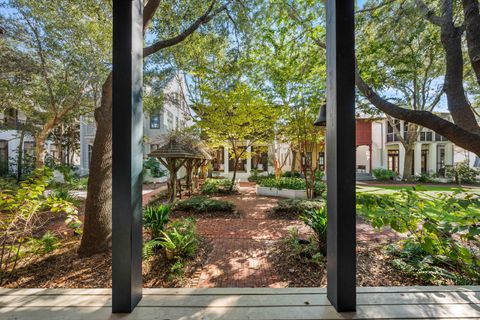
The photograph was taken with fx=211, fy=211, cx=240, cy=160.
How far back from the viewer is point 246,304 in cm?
176

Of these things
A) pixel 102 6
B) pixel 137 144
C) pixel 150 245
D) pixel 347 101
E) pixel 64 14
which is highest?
pixel 64 14

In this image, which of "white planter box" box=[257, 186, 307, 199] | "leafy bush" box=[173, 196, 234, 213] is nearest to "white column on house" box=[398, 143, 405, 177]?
"white planter box" box=[257, 186, 307, 199]

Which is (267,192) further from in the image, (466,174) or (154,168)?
(466,174)

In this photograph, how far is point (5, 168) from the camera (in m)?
12.3

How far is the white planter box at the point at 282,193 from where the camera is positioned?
367 inches

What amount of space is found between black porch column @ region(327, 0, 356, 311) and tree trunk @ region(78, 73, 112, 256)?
3.60 metres

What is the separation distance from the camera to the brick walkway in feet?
9.89

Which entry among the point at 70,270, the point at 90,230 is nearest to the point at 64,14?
the point at 90,230

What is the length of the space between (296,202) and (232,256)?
3794mm

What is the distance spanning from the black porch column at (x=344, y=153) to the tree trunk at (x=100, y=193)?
3604 mm

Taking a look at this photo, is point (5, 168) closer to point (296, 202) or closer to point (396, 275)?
point (296, 202)

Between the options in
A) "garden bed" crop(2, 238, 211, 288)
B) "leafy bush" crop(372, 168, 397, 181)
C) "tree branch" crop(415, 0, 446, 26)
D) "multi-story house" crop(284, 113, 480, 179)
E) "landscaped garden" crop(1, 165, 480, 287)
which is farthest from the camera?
"multi-story house" crop(284, 113, 480, 179)

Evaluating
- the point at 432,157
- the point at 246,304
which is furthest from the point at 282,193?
the point at 432,157

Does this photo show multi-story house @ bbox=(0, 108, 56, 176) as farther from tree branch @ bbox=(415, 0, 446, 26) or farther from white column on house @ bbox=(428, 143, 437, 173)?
white column on house @ bbox=(428, 143, 437, 173)
